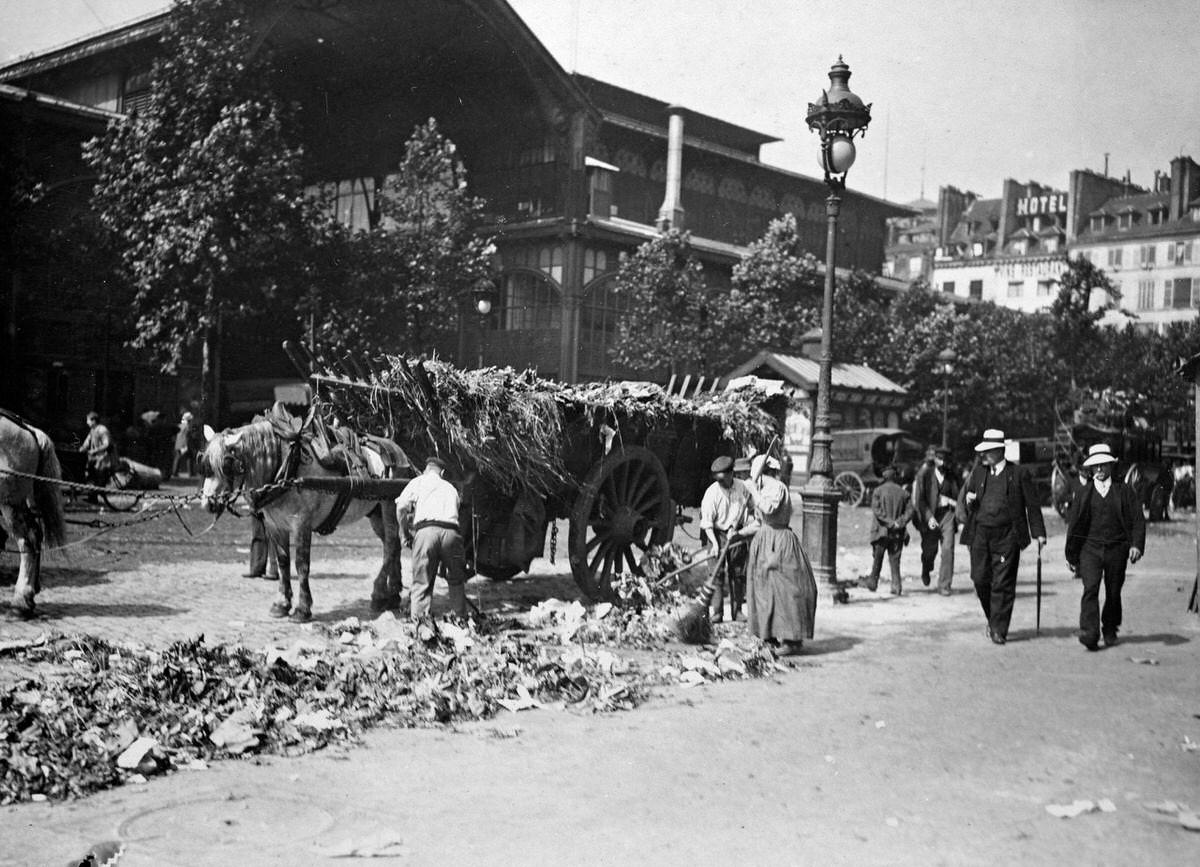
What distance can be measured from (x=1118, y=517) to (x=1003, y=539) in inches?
40.4

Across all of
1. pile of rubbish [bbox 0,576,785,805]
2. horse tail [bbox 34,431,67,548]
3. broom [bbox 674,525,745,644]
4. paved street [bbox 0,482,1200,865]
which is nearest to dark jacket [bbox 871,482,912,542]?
paved street [bbox 0,482,1200,865]

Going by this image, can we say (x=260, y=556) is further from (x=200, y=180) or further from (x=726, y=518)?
(x=200, y=180)

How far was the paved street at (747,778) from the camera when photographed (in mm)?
4797

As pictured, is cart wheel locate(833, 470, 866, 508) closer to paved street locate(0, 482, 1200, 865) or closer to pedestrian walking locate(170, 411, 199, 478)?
pedestrian walking locate(170, 411, 199, 478)

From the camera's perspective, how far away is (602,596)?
11.6 metres

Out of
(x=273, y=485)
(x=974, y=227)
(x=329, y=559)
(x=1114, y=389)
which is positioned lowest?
(x=329, y=559)

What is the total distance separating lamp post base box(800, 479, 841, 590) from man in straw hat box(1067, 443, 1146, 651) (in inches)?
125

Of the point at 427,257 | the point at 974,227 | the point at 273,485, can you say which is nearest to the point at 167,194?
the point at 427,257

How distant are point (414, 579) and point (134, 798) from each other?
4.38 meters

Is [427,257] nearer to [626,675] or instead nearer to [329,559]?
[329,559]

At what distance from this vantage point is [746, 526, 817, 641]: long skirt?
939 centimetres

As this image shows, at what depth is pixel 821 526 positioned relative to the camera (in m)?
13.2

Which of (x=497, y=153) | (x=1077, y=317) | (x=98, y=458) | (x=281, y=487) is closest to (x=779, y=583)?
(x=281, y=487)

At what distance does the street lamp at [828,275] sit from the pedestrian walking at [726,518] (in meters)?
1.76
